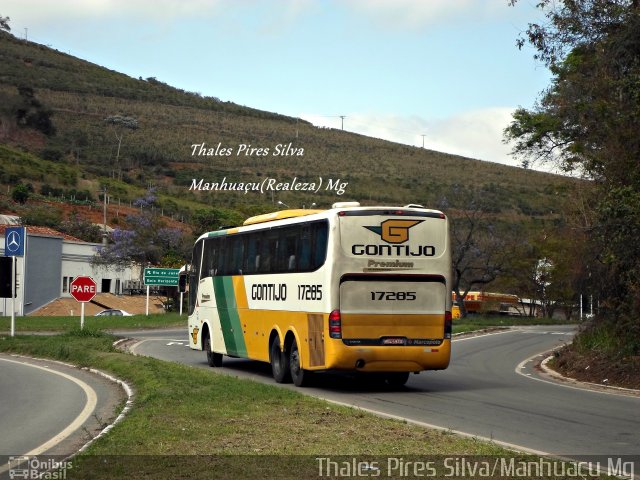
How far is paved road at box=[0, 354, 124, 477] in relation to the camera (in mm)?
12094

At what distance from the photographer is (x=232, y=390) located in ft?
54.6

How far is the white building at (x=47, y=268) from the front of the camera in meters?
61.8

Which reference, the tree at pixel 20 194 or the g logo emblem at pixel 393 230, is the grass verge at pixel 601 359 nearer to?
the g logo emblem at pixel 393 230

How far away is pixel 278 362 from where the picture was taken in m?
21.9

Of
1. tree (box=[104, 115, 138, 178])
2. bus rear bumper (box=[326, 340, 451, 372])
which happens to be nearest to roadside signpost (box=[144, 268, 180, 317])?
bus rear bumper (box=[326, 340, 451, 372])

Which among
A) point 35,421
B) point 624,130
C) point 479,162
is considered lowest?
point 35,421

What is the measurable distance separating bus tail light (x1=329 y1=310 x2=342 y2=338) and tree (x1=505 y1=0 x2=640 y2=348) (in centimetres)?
643

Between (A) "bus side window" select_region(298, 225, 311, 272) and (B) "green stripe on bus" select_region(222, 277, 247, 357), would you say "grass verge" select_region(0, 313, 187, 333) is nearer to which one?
(B) "green stripe on bus" select_region(222, 277, 247, 357)

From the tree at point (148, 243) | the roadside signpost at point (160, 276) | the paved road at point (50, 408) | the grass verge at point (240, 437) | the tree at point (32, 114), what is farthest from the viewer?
the tree at point (32, 114)

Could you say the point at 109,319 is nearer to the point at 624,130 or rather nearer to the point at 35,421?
the point at 624,130

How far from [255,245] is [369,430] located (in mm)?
11556

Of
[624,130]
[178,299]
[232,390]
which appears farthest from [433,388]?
[178,299]

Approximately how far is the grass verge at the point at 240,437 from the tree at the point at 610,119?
9.02 m

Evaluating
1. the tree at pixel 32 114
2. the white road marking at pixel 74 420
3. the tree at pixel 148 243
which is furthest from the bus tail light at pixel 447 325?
the tree at pixel 32 114
